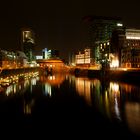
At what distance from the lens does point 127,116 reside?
22.2 meters

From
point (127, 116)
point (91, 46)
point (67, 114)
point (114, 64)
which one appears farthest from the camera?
point (91, 46)

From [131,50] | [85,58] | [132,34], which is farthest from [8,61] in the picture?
[131,50]

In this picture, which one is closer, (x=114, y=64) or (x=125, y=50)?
(x=125, y=50)

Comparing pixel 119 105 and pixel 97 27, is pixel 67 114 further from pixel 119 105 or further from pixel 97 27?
pixel 97 27

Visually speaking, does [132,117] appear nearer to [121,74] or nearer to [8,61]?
[121,74]

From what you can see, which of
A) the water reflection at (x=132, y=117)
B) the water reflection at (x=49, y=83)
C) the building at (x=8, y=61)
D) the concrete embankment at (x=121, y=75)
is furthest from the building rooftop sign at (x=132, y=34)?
the water reflection at (x=132, y=117)

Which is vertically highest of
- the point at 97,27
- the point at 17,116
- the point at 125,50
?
the point at 97,27

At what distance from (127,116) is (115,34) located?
215 feet

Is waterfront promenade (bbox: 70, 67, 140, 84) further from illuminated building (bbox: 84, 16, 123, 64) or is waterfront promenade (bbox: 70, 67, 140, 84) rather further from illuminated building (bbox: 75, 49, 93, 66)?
illuminated building (bbox: 84, 16, 123, 64)

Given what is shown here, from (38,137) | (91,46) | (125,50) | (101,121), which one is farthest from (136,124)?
(91,46)

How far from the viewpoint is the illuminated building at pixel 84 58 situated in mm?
137600

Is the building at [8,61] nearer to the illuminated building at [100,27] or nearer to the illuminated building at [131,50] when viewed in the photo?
the illuminated building at [100,27]

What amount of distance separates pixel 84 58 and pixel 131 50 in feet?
228

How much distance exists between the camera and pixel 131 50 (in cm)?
7550
